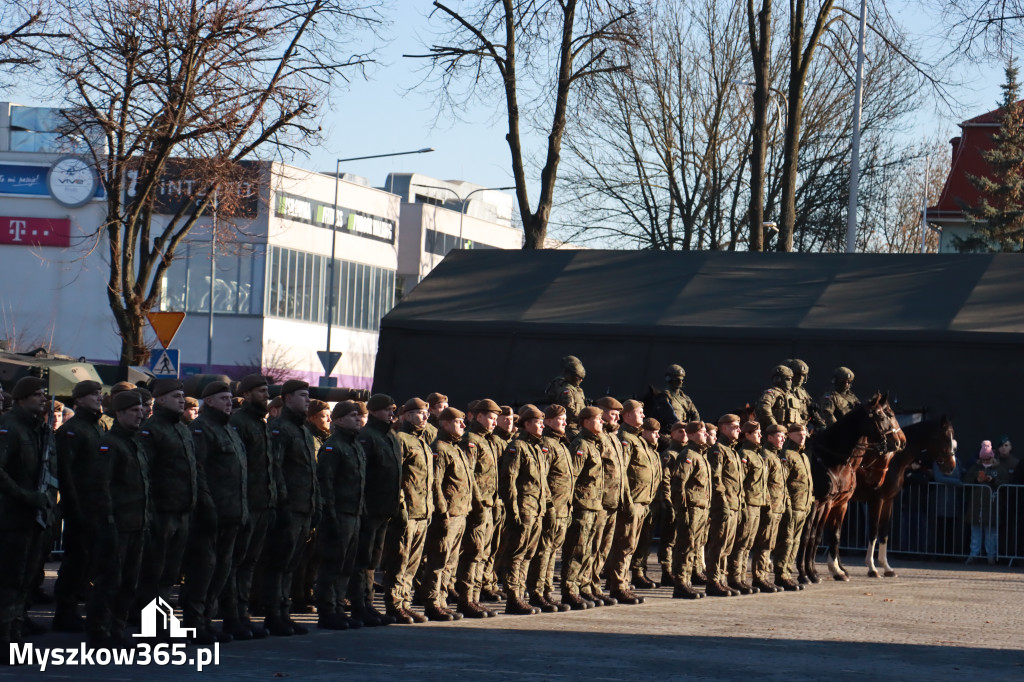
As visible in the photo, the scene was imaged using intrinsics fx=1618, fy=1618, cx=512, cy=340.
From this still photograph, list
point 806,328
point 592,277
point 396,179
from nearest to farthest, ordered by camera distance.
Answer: point 806,328
point 592,277
point 396,179

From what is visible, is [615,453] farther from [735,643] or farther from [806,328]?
[806,328]

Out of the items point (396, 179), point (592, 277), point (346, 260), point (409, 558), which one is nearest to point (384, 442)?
point (409, 558)

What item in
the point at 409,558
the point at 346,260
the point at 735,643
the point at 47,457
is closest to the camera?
the point at 47,457

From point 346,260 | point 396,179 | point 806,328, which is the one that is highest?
point 396,179

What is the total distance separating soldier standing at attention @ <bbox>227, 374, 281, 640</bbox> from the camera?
11891 millimetres

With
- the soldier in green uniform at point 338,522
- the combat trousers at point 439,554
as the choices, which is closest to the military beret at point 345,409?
the soldier in green uniform at point 338,522

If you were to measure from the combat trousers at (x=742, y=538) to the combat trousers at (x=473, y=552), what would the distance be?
3764 millimetres

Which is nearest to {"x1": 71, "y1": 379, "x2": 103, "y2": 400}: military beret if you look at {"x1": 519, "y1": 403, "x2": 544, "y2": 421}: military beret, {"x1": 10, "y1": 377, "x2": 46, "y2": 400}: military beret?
{"x1": 10, "y1": 377, "x2": 46, "y2": 400}: military beret

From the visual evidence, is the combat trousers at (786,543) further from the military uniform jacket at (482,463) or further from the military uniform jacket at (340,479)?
the military uniform jacket at (340,479)

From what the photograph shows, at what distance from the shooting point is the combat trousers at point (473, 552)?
1384 cm

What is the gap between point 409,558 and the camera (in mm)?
13266

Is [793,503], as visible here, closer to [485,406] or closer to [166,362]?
[485,406]

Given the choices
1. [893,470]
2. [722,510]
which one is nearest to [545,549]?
[722,510]

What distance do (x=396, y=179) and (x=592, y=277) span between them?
62193mm
